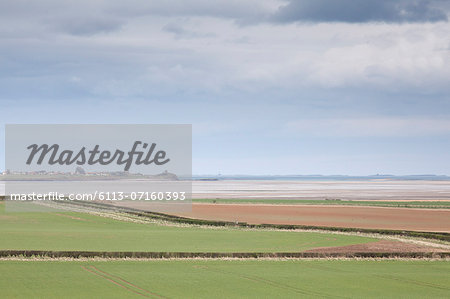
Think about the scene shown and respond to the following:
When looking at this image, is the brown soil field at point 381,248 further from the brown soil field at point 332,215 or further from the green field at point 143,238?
the brown soil field at point 332,215

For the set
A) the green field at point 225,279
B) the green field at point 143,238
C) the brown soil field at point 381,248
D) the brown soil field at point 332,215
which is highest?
the brown soil field at point 332,215

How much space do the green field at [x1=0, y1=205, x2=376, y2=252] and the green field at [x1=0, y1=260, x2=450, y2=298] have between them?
5.32 meters

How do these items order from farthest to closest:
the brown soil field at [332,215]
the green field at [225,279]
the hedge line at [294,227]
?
1. the brown soil field at [332,215]
2. the hedge line at [294,227]
3. the green field at [225,279]

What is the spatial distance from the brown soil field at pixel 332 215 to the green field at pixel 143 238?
1109cm

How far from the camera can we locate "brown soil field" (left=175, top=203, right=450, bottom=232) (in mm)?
60694

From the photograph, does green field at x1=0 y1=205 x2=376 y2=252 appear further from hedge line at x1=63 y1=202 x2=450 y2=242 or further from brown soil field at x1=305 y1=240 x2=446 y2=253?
hedge line at x1=63 y1=202 x2=450 y2=242

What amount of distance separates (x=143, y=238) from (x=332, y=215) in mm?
31888

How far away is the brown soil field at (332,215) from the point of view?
6069 centimetres

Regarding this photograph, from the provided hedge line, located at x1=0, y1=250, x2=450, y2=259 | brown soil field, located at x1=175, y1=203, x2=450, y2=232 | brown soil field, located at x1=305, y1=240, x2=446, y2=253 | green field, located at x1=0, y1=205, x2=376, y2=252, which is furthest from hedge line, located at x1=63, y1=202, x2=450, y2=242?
hedge line, located at x1=0, y1=250, x2=450, y2=259

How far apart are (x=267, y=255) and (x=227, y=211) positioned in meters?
38.0

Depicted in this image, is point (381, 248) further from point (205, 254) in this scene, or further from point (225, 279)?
point (225, 279)

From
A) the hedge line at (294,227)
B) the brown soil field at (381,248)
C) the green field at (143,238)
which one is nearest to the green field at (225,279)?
the brown soil field at (381,248)

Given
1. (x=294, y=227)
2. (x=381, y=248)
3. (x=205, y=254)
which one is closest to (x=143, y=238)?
(x=205, y=254)

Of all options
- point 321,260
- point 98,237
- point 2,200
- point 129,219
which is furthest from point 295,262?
point 2,200
